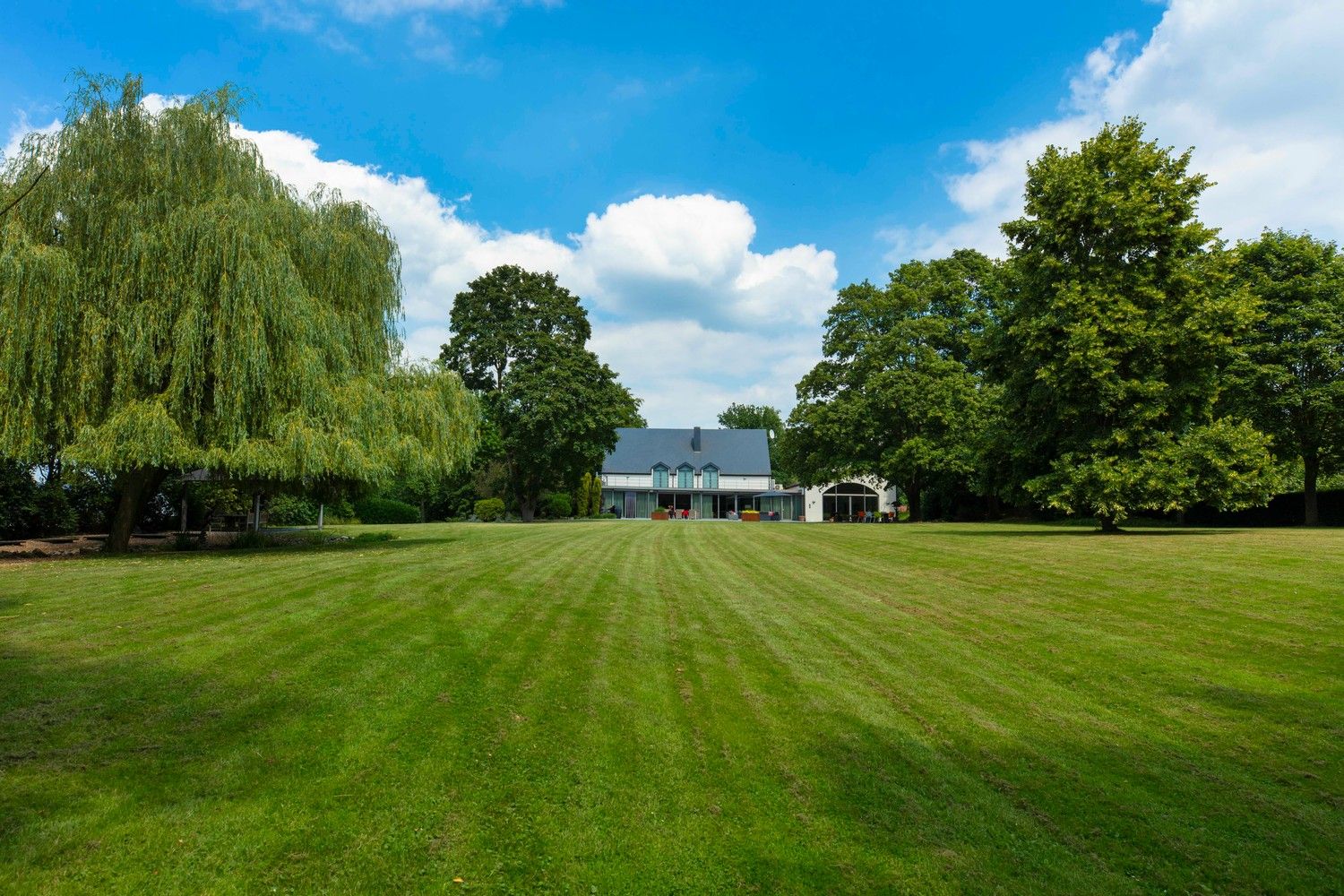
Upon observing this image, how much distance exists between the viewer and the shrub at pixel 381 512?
3697 centimetres

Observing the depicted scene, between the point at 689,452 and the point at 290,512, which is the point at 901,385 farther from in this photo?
the point at 689,452

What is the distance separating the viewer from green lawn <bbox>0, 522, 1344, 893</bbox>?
354cm

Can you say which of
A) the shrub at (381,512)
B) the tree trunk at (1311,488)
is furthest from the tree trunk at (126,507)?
the tree trunk at (1311,488)

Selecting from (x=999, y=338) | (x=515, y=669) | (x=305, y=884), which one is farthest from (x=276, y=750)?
(x=999, y=338)

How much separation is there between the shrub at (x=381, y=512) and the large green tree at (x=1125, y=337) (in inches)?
1193

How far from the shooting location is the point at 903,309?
39594 millimetres

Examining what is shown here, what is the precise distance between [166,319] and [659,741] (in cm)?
1446

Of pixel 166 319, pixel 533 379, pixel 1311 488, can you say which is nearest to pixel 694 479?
pixel 533 379

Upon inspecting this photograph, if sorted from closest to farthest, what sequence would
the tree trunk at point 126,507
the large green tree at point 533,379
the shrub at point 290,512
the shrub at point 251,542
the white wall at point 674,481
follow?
the tree trunk at point 126,507 < the shrub at point 251,542 < the shrub at point 290,512 < the large green tree at point 533,379 < the white wall at point 674,481

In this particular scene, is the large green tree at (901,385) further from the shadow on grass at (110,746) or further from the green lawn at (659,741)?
the shadow on grass at (110,746)

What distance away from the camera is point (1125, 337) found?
1852cm

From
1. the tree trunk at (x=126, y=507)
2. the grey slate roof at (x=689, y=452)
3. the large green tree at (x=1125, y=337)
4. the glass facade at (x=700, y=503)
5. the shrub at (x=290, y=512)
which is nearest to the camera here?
the tree trunk at (x=126, y=507)

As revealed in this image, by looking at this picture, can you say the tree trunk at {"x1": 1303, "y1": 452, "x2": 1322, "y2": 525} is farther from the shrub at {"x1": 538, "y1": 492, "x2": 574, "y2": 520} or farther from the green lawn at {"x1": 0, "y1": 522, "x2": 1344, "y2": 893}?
the shrub at {"x1": 538, "y1": 492, "x2": 574, "y2": 520}

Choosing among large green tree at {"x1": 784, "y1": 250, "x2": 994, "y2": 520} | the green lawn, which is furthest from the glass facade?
the green lawn
